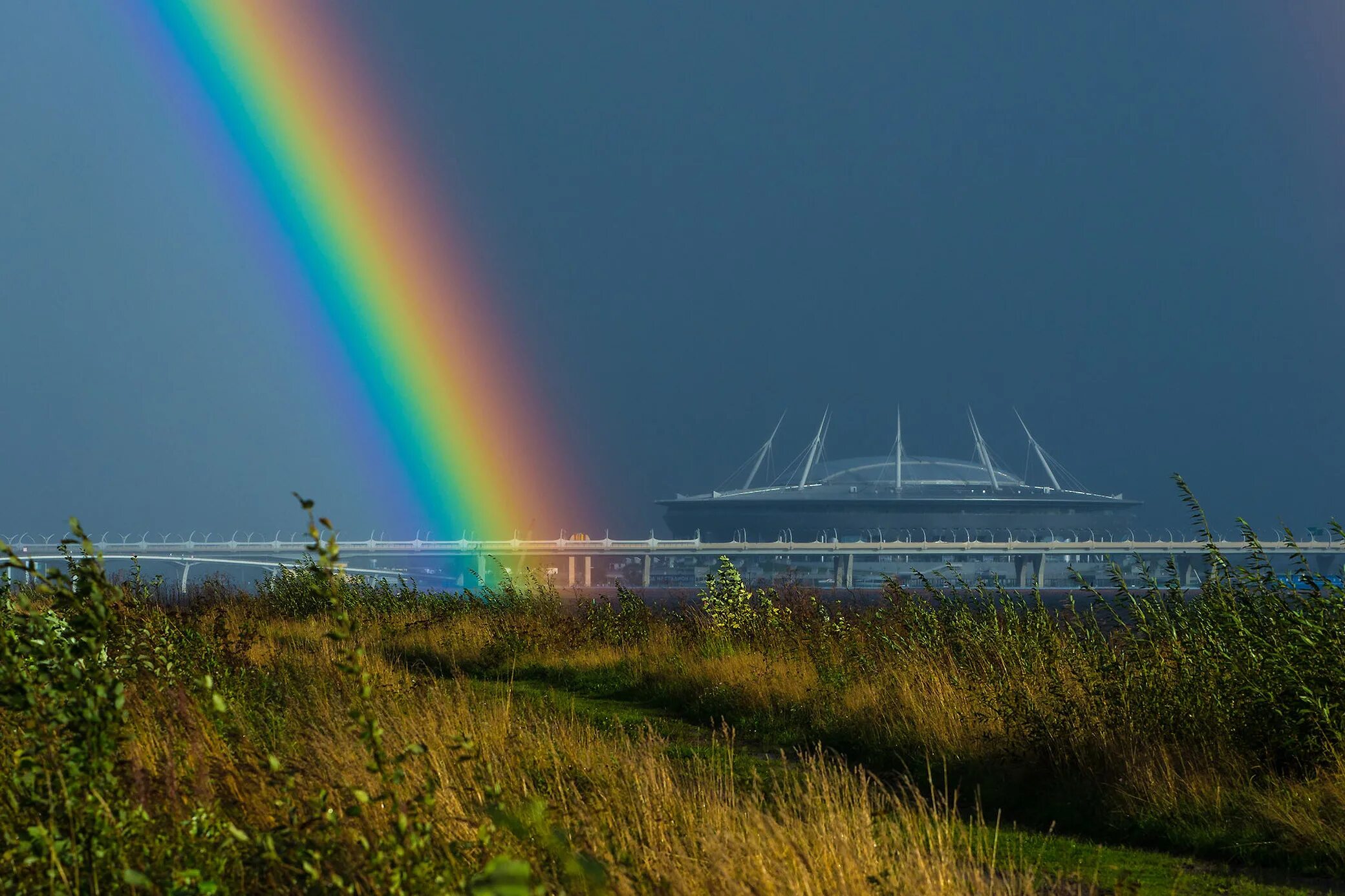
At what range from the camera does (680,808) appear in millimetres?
5797

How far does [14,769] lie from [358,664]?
289cm

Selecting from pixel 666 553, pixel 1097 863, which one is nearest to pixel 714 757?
pixel 1097 863

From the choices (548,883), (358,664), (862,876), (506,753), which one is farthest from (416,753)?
(506,753)

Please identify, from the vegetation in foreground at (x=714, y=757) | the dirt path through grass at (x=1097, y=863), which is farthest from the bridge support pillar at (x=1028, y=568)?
the dirt path through grass at (x=1097, y=863)

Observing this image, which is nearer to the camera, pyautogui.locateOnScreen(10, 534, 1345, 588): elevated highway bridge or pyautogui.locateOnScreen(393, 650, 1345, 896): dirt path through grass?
pyautogui.locateOnScreen(393, 650, 1345, 896): dirt path through grass

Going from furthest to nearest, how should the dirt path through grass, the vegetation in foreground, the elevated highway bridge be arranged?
the elevated highway bridge → the dirt path through grass → the vegetation in foreground

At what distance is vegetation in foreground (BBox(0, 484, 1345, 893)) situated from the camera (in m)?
4.65

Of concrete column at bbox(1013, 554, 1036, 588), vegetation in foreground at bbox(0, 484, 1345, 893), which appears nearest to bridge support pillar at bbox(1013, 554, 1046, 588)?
concrete column at bbox(1013, 554, 1036, 588)

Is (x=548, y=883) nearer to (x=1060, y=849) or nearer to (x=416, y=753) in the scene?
(x=416, y=753)

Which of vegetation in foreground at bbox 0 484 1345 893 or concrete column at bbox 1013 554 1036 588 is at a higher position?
vegetation in foreground at bbox 0 484 1345 893

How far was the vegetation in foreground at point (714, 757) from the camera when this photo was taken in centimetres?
465

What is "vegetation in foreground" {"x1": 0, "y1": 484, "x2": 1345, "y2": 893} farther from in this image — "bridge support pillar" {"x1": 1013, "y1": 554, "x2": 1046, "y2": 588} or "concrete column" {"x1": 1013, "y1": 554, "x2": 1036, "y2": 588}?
"concrete column" {"x1": 1013, "y1": 554, "x2": 1036, "y2": 588}

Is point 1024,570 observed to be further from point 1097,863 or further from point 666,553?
point 1097,863

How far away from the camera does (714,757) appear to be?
793 centimetres
